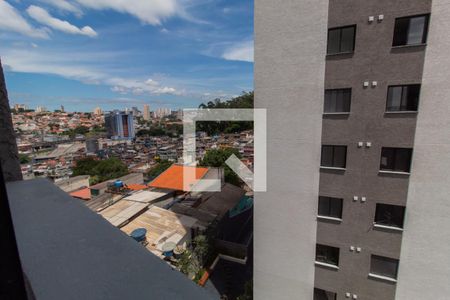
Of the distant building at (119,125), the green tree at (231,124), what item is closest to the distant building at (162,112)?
the distant building at (119,125)

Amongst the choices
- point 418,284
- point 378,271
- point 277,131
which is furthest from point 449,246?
point 277,131

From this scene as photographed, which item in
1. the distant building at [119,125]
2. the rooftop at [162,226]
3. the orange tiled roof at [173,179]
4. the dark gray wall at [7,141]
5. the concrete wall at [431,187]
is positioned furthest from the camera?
the distant building at [119,125]

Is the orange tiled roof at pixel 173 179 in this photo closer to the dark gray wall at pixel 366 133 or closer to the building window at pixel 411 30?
the dark gray wall at pixel 366 133

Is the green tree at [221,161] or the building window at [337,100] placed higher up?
the building window at [337,100]

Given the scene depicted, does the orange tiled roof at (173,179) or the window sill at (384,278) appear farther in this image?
the orange tiled roof at (173,179)

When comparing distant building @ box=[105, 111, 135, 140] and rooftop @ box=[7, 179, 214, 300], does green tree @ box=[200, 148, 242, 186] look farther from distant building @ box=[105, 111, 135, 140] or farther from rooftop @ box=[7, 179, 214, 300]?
distant building @ box=[105, 111, 135, 140]
